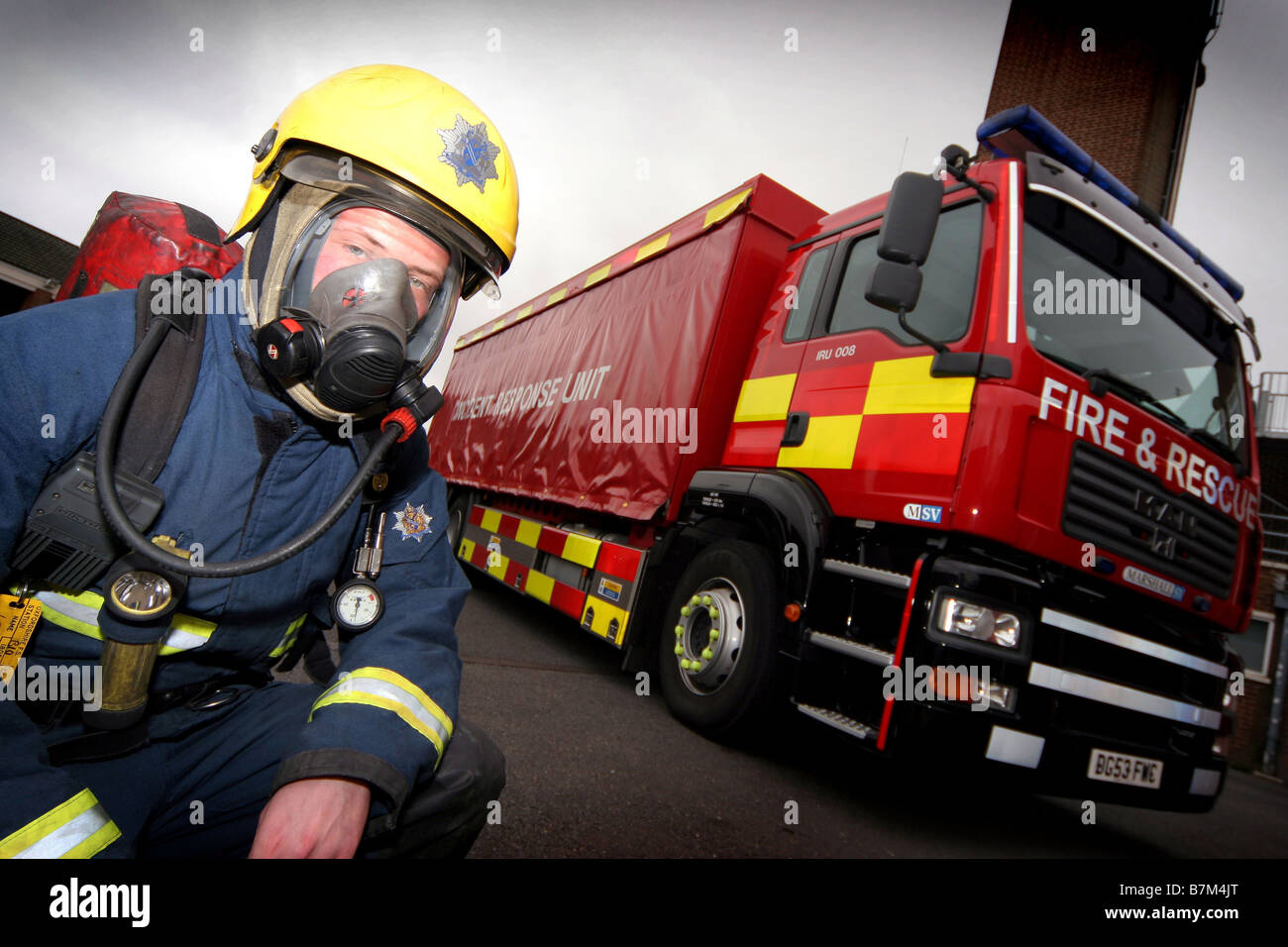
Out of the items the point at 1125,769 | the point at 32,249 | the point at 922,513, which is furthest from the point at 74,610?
the point at 32,249

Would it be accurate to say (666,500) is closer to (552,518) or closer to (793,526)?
(793,526)

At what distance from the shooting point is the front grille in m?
2.69

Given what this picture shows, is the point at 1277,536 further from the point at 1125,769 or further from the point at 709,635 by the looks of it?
the point at 709,635

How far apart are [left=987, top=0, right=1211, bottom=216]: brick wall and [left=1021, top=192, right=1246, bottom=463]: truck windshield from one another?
1191 centimetres

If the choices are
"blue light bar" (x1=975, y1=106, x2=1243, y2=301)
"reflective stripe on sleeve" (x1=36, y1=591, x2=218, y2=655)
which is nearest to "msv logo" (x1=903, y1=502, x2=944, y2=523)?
"blue light bar" (x1=975, y1=106, x2=1243, y2=301)

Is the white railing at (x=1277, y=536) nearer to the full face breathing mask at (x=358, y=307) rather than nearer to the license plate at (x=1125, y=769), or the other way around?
the license plate at (x=1125, y=769)

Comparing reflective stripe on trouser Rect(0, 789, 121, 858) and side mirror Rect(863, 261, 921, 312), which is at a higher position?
side mirror Rect(863, 261, 921, 312)

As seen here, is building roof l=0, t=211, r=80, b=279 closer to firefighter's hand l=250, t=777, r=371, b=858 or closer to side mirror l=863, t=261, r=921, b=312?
side mirror l=863, t=261, r=921, b=312

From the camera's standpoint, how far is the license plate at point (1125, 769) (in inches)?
102

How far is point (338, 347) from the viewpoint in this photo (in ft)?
3.95

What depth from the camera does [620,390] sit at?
500 cm

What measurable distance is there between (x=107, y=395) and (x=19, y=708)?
49 centimetres

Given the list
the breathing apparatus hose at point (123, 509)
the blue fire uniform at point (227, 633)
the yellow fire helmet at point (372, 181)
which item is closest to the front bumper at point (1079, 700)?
the blue fire uniform at point (227, 633)

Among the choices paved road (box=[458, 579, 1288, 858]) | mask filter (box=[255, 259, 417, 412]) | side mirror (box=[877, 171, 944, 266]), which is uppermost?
side mirror (box=[877, 171, 944, 266])
